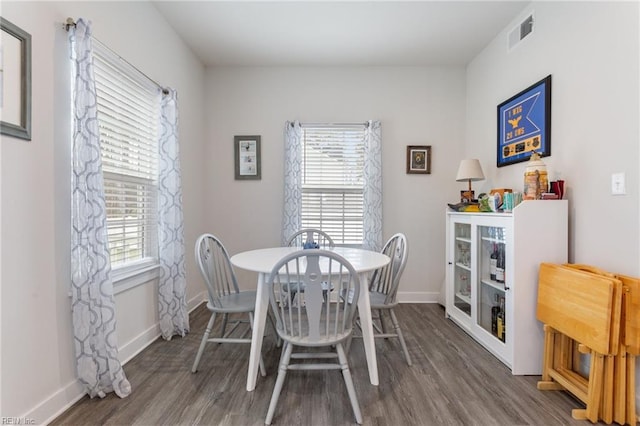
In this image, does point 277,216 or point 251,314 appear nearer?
point 251,314

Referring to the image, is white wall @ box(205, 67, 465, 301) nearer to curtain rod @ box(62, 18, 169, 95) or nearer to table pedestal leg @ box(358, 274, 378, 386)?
curtain rod @ box(62, 18, 169, 95)

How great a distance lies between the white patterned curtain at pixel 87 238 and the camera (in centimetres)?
168

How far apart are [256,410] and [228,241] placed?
88.5 inches

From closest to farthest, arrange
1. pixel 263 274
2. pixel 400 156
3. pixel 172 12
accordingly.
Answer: pixel 263 274 < pixel 172 12 < pixel 400 156

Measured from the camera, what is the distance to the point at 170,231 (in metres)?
2.60

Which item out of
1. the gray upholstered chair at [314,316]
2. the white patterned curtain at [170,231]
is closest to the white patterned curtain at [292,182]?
the white patterned curtain at [170,231]

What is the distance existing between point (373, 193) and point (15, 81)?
2.89 metres

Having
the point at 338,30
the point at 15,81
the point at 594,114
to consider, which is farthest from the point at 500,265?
the point at 15,81

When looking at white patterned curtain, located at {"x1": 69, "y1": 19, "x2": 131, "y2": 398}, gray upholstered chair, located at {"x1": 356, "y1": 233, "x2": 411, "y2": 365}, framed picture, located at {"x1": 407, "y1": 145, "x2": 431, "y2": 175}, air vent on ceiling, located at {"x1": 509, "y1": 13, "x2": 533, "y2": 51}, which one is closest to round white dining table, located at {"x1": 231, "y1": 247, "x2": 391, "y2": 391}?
gray upholstered chair, located at {"x1": 356, "y1": 233, "x2": 411, "y2": 365}

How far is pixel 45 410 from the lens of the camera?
1.56 metres

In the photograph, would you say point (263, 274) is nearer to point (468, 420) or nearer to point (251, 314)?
point (251, 314)

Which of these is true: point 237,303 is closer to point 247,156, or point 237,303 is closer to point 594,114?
point 247,156

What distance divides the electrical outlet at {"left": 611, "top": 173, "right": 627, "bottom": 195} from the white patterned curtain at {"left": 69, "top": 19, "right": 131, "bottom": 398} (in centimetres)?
289

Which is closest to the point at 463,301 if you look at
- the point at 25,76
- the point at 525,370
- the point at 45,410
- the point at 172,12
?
the point at 525,370
